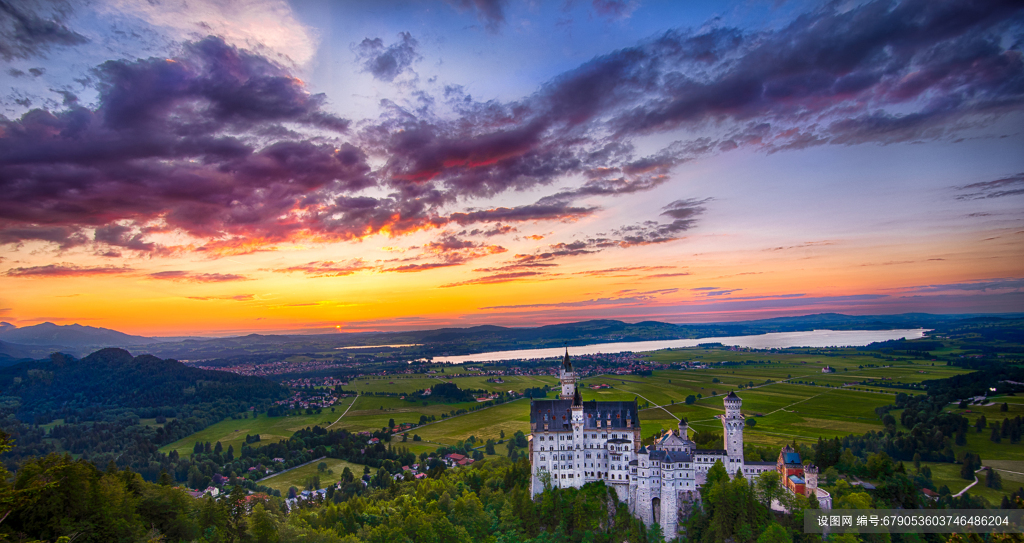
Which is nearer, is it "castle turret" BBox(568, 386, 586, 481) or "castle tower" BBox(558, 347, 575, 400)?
"castle turret" BBox(568, 386, 586, 481)

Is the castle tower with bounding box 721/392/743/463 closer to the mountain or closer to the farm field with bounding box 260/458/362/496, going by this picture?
the farm field with bounding box 260/458/362/496

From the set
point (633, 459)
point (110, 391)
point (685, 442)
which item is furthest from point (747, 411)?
point (110, 391)

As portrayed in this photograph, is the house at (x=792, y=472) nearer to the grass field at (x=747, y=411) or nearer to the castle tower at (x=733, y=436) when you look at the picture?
the castle tower at (x=733, y=436)

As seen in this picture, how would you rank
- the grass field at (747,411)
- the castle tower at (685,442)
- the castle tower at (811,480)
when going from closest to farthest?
the castle tower at (811,480)
the castle tower at (685,442)
the grass field at (747,411)

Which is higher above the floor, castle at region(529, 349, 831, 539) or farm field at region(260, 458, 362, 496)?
castle at region(529, 349, 831, 539)

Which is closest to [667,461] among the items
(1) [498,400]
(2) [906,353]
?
(1) [498,400]

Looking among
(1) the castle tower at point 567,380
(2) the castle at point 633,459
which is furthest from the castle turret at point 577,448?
(1) the castle tower at point 567,380

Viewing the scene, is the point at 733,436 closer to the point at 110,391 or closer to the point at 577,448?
the point at 577,448

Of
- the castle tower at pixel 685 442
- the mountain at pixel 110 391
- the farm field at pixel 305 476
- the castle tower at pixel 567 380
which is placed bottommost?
the farm field at pixel 305 476

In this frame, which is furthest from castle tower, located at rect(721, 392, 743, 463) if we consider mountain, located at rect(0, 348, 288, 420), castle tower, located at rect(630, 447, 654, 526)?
mountain, located at rect(0, 348, 288, 420)
